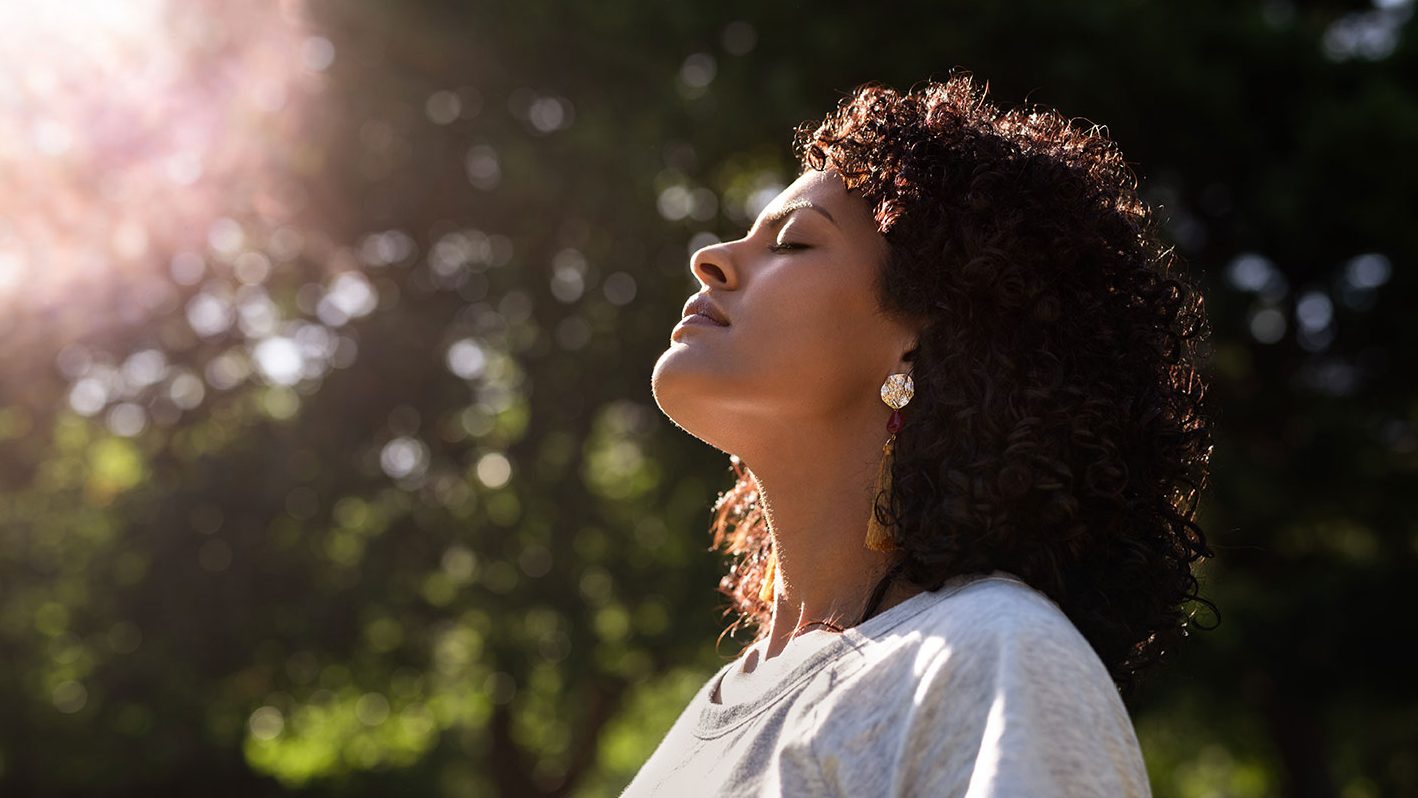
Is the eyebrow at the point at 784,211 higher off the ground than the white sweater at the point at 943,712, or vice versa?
the eyebrow at the point at 784,211

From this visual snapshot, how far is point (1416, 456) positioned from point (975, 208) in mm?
12382

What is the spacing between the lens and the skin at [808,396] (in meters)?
2.24

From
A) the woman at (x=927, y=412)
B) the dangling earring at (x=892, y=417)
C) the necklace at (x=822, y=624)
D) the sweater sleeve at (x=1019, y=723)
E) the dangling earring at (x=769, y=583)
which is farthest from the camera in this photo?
the dangling earring at (x=769, y=583)

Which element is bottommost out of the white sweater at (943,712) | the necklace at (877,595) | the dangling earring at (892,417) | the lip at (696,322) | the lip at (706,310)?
the white sweater at (943,712)

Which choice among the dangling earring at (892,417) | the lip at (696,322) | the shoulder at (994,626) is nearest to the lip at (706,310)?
the lip at (696,322)

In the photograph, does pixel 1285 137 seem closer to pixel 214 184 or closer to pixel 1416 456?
pixel 1416 456

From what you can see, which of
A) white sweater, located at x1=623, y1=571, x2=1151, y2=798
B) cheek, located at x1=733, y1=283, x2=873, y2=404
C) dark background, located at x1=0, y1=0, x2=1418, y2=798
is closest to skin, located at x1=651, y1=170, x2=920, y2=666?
cheek, located at x1=733, y1=283, x2=873, y2=404

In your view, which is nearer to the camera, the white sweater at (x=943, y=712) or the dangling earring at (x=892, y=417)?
the white sweater at (x=943, y=712)

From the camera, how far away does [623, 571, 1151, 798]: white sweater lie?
60.5 inches

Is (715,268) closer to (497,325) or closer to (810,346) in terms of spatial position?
(810,346)

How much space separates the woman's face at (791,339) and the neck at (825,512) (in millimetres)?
31

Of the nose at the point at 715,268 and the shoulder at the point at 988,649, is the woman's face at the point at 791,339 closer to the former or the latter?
the nose at the point at 715,268

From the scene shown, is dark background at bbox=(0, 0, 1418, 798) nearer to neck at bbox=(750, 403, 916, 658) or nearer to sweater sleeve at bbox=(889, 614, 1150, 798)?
neck at bbox=(750, 403, 916, 658)

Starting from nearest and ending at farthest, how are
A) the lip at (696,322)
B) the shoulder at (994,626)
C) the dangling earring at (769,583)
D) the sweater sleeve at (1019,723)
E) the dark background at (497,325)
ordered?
the sweater sleeve at (1019,723) → the shoulder at (994,626) → the lip at (696,322) → the dangling earring at (769,583) → the dark background at (497,325)
